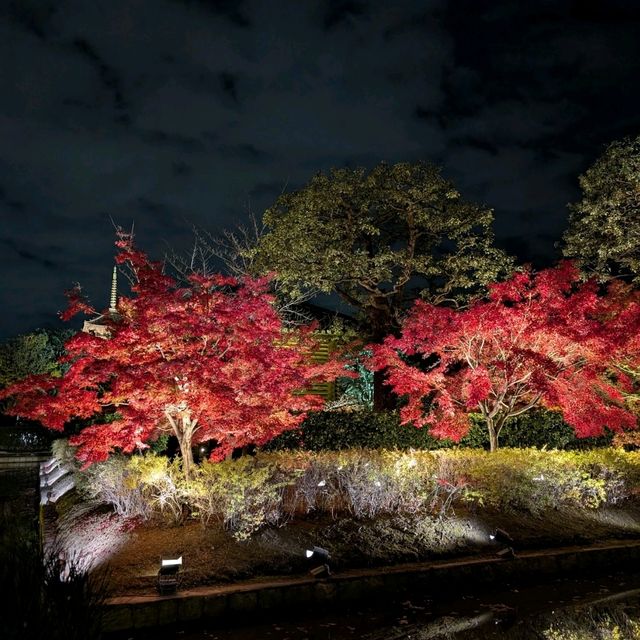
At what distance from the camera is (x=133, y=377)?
8328 mm

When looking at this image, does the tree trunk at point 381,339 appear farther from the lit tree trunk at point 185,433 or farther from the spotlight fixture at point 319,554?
the spotlight fixture at point 319,554

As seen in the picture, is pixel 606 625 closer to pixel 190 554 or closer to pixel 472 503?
pixel 472 503

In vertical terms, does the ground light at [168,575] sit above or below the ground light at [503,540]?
above

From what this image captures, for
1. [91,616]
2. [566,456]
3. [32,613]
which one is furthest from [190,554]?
[566,456]

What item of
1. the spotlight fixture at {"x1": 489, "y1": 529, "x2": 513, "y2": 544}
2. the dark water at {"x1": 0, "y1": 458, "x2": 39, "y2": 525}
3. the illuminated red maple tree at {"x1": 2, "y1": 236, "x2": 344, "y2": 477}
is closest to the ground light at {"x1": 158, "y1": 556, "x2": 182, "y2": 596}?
the illuminated red maple tree at {"x1": 2, "y1": 236, "x2": 344, "y2": 477}

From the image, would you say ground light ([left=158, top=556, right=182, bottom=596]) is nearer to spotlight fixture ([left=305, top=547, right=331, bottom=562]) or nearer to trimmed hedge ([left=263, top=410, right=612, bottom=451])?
spotlight fixture ([left=305, top=547, right=331, bottom=562])

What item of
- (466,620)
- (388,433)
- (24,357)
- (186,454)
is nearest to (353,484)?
(186,454)

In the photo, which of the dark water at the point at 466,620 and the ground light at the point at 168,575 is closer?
the dark water at the point at 466,620

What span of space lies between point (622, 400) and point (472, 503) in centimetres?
512

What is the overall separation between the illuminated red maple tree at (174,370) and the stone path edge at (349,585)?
8.71 ft

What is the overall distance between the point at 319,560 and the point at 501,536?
2872mm

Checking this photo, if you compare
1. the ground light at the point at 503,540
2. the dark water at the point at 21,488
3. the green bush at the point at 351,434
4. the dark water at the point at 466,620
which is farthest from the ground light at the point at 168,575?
the green bush at the point at 351,434

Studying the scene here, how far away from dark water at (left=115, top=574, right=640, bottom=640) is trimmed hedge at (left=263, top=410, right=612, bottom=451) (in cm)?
701

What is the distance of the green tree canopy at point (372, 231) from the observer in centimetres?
1599
